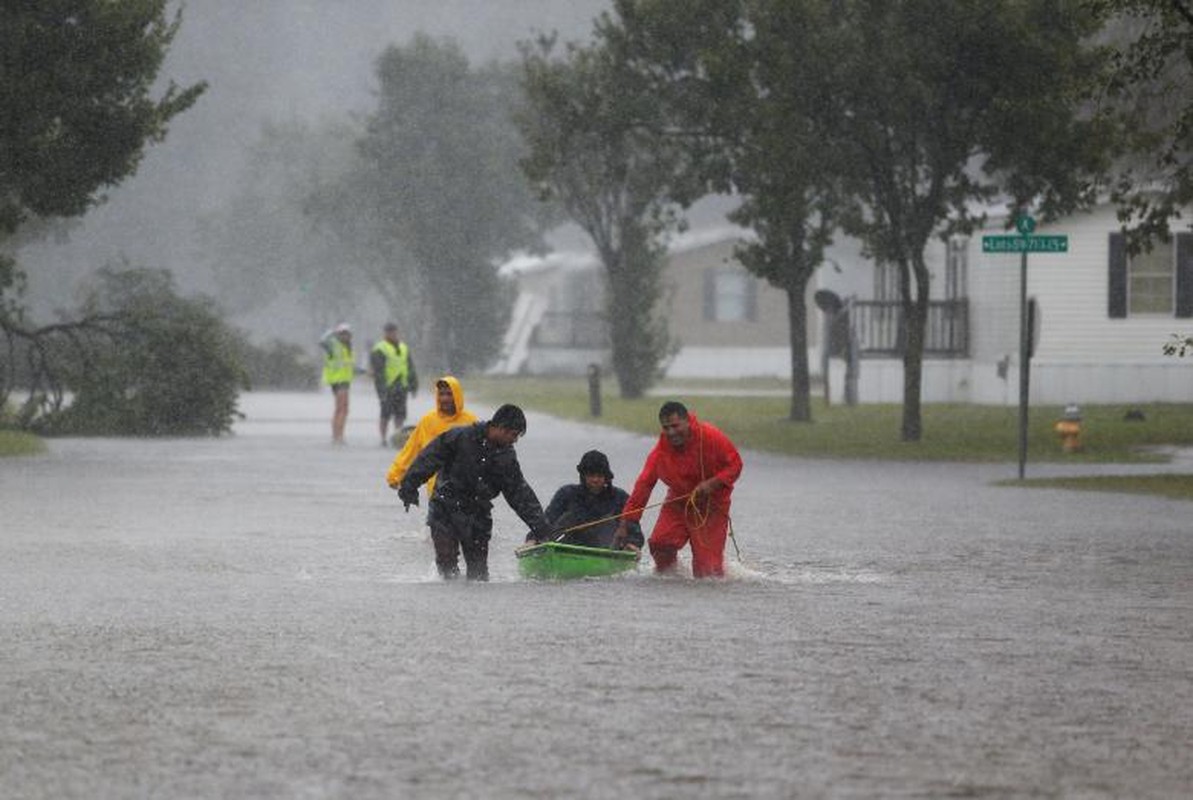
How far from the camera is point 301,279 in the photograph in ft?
428

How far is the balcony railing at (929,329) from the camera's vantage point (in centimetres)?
5253

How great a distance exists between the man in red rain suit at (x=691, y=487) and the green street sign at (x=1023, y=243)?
1197 centimetres

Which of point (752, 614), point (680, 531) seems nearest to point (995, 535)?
point (680, 531)

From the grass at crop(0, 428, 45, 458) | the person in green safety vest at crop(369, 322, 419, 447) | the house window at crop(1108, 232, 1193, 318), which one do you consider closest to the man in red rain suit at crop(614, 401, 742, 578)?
the grass at crop(0, 428, 45, 458)

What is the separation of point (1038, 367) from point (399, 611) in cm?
3686

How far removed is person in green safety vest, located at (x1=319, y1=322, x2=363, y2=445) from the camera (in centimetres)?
3609

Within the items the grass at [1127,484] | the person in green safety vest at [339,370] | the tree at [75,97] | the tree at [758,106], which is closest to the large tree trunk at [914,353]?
the tree at [758,106]

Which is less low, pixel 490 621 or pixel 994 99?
pixel 994 99

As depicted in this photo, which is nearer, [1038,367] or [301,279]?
[1038,367]

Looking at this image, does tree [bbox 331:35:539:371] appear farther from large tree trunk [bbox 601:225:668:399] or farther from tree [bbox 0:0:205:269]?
tree [bbox 0:0:205:269]

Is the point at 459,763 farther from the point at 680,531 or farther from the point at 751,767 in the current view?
the point at 680,531

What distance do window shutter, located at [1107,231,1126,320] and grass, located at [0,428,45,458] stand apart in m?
21.3

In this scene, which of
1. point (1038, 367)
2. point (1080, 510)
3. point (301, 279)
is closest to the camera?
point (1080, 510)

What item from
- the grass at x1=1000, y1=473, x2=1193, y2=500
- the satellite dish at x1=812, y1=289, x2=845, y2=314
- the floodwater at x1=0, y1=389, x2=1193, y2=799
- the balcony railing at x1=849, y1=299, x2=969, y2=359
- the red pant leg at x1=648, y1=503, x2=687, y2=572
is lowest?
the floodwater at x1=0, y1=389, x2=1193, y2=799
